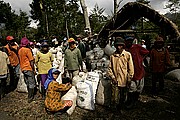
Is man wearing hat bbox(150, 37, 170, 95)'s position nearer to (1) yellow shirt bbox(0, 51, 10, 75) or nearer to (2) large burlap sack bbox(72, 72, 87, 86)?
(2) large burlap sack bbox(72, 72, 87, 86)

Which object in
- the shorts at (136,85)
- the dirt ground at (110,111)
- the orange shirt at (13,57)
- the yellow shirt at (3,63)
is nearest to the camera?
the dirt ground at (110,111)

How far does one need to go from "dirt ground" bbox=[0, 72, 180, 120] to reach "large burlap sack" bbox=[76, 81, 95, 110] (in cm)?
11

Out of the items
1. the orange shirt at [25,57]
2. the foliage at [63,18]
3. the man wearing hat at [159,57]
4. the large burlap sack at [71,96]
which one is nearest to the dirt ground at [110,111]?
the large burlap sack at [71,96]

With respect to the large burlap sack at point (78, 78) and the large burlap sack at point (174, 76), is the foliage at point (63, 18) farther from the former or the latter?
the large burlap sack at point (78, 78)

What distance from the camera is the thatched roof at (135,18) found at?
7074 millimetres

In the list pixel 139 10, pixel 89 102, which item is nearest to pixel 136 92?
pixel 89 102

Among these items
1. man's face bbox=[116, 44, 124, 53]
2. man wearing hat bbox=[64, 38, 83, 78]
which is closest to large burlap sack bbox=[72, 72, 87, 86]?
man wearing hat bbox=[64, 38, 83, 78]

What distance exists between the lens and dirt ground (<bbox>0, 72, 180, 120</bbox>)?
4.46 m

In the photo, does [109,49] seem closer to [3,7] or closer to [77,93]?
[77,93]

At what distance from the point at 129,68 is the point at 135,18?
480 cm

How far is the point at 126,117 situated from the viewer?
4.41m

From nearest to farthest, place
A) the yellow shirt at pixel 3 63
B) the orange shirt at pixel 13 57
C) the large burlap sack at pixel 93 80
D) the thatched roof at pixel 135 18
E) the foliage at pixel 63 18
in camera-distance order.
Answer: the large burlap sack at pixel 93 80, the yellow shirt at pixel 3 63, the orange shirt at pixel 13 57, the thatched roof at pixel 135 18, the foliage at pixel 63 18

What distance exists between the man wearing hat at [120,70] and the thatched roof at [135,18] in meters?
3.26

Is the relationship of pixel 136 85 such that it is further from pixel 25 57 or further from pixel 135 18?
pixel 135 18
